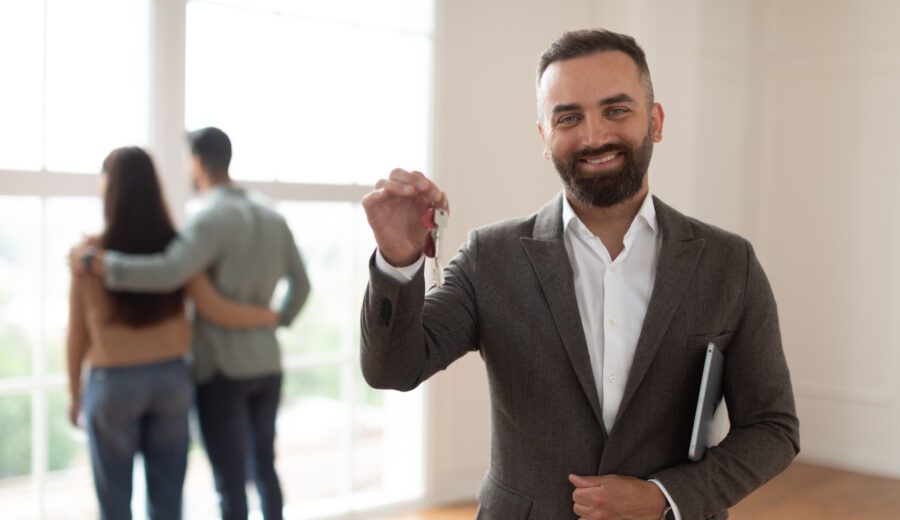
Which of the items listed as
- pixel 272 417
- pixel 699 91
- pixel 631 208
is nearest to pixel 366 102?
pixel 272 417

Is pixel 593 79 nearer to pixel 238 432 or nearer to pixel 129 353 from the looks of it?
pixel 129 353

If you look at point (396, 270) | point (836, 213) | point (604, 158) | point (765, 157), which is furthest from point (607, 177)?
point (765, 157)

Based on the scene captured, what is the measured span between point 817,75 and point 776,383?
14.7ft

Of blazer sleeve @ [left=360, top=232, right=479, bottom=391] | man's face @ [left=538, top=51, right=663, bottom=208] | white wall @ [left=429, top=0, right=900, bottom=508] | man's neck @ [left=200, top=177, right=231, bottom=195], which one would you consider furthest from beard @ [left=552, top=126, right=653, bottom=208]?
white wall @ [left=429, top=0, right=900, bottom=508]

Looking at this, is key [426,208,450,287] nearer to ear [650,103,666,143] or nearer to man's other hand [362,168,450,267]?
man's other hand [362,168,450,267]

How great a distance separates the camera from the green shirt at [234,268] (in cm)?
329

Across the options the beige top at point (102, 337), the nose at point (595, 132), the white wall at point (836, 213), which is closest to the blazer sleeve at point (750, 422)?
the nose at point (595, 132)

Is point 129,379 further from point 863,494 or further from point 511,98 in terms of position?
point 863,494

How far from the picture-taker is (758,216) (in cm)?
592

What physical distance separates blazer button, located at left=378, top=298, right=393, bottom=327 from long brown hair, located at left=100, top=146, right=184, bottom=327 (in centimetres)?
185

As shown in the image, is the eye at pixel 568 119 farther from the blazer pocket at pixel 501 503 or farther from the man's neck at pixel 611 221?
the blazer pocket at pixel 501 503

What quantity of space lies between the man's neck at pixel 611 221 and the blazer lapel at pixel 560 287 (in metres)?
0.05

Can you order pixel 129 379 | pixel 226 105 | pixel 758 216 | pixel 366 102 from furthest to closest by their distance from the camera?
pixel 758 216 → pixel 366 102 → pixel 226 105 → pixel 129 379

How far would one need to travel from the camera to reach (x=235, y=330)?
11.7 ft
